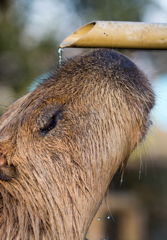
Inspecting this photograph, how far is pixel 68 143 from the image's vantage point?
1.03 m

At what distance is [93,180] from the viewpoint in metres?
1.09

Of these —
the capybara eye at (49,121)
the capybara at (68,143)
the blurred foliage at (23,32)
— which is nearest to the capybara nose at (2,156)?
the capybara at (68,143)

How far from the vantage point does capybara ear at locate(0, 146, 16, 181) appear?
3.31 feet

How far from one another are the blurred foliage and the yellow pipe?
3.23 meters

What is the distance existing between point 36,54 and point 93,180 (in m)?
4.11

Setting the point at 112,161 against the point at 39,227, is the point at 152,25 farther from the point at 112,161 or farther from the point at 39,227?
the point at 39,227

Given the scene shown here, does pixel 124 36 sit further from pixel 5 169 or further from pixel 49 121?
pixel 5 169

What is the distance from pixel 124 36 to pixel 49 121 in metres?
0.53

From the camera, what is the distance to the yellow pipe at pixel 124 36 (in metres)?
1.24

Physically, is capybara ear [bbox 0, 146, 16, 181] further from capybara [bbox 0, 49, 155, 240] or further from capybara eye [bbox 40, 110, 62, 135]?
capybara eye [bbox 40, 110, 62, 135]

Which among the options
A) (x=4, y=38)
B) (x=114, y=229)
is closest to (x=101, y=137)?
(x=114, y=229)

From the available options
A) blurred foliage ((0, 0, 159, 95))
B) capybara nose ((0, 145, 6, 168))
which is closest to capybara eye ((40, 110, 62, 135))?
capybara nose ((0, 145, 6, 168))

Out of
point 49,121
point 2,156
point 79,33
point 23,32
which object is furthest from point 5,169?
point 23,32

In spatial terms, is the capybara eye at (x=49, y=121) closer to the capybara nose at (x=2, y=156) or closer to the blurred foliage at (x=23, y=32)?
the capybara nose at (x=2, y=156)
